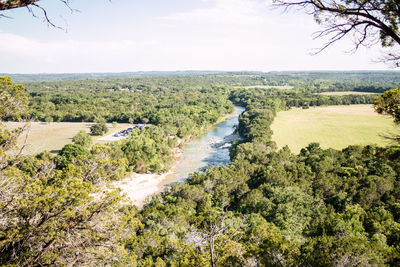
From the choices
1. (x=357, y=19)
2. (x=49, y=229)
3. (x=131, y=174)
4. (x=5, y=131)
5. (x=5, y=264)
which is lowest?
(x=131, y=174)

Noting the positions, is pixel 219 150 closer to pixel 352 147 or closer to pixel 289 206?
pixel 352 147

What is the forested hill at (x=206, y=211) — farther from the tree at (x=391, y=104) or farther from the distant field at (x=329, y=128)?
the distant field at (x=329, y=128)

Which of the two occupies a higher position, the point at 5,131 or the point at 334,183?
the point at 5,131

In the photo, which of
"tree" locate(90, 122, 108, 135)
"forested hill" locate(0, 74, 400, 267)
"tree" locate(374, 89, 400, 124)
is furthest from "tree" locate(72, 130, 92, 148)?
"tree" locate(374, 89, 400, 124)

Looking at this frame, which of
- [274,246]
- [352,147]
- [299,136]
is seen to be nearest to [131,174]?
[274,246]

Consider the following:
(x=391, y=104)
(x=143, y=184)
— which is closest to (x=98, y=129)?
(x=143, y=184)

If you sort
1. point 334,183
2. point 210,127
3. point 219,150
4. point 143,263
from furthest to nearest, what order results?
point 210,127 → point 219,150 → point 334,183 → point 143,263
